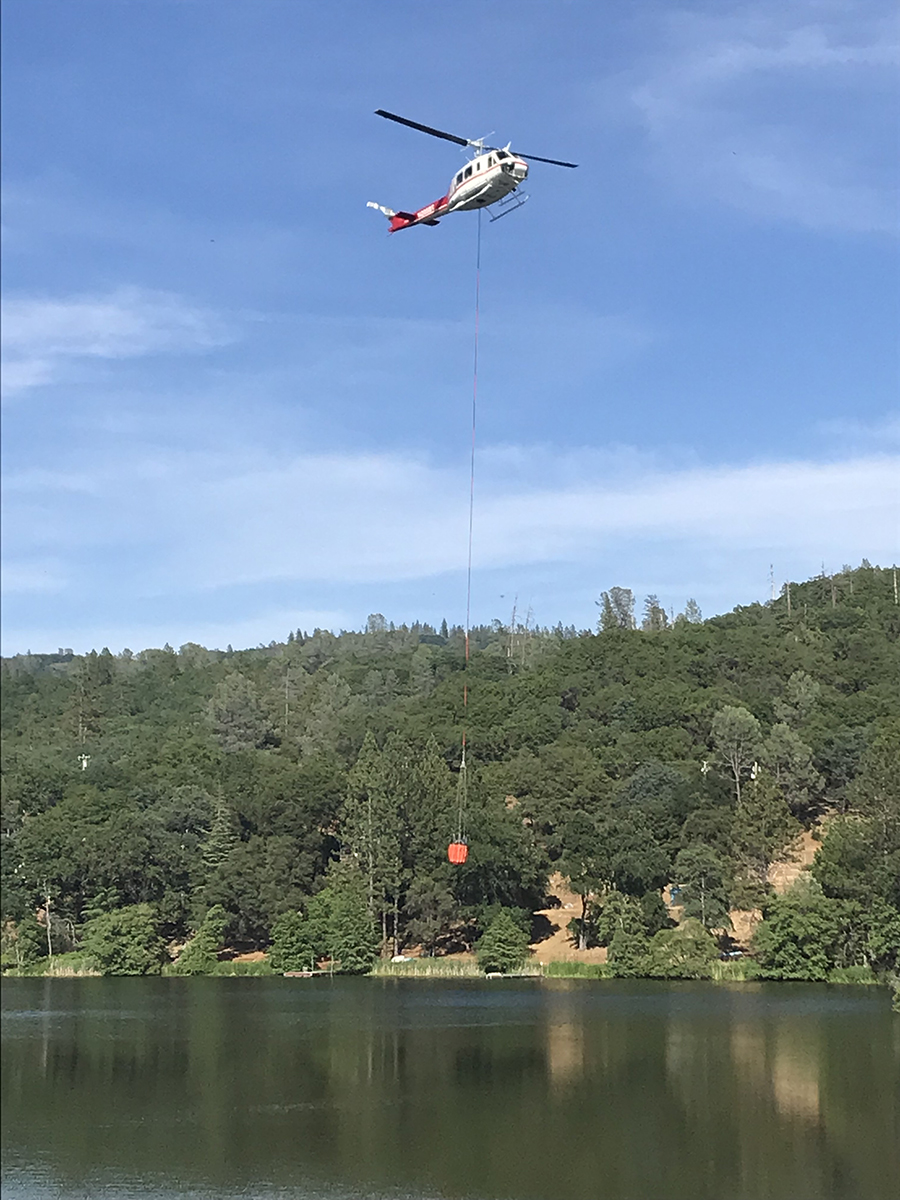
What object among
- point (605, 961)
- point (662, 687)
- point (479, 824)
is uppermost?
point (662, 687)

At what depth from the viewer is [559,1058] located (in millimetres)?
33906

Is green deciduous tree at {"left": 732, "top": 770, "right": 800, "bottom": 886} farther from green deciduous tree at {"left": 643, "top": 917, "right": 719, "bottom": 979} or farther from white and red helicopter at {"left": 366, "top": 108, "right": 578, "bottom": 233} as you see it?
white and red helicopter at {"left": 366, "top": 108, "right": 578, "bottom": 233}

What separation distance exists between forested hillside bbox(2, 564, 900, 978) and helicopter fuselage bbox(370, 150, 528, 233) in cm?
3265

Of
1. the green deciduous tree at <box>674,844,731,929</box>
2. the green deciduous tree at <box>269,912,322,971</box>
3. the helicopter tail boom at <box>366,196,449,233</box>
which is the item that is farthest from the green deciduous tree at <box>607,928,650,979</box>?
the helicopter tail boom at <box>366,196,449,233</box>

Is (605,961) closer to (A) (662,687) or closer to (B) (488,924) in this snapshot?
(B) (488,924)

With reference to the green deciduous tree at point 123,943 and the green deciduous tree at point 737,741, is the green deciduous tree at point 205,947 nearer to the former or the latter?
the green deciduous tree at point 123,943

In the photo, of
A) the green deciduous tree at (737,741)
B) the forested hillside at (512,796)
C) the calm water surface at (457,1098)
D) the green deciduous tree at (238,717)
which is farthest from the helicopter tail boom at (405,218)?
the green deciduous tree at (238,717)

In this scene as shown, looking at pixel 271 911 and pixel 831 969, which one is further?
pixel 271 911

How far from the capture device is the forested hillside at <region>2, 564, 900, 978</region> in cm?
5500

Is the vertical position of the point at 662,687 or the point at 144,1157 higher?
the point at 662,687

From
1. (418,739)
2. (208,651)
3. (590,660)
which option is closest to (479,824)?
(418,739)

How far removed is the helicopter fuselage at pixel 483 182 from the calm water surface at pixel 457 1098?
17.9 metres

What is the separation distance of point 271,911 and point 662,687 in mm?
32254

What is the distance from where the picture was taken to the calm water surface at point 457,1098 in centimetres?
2353
